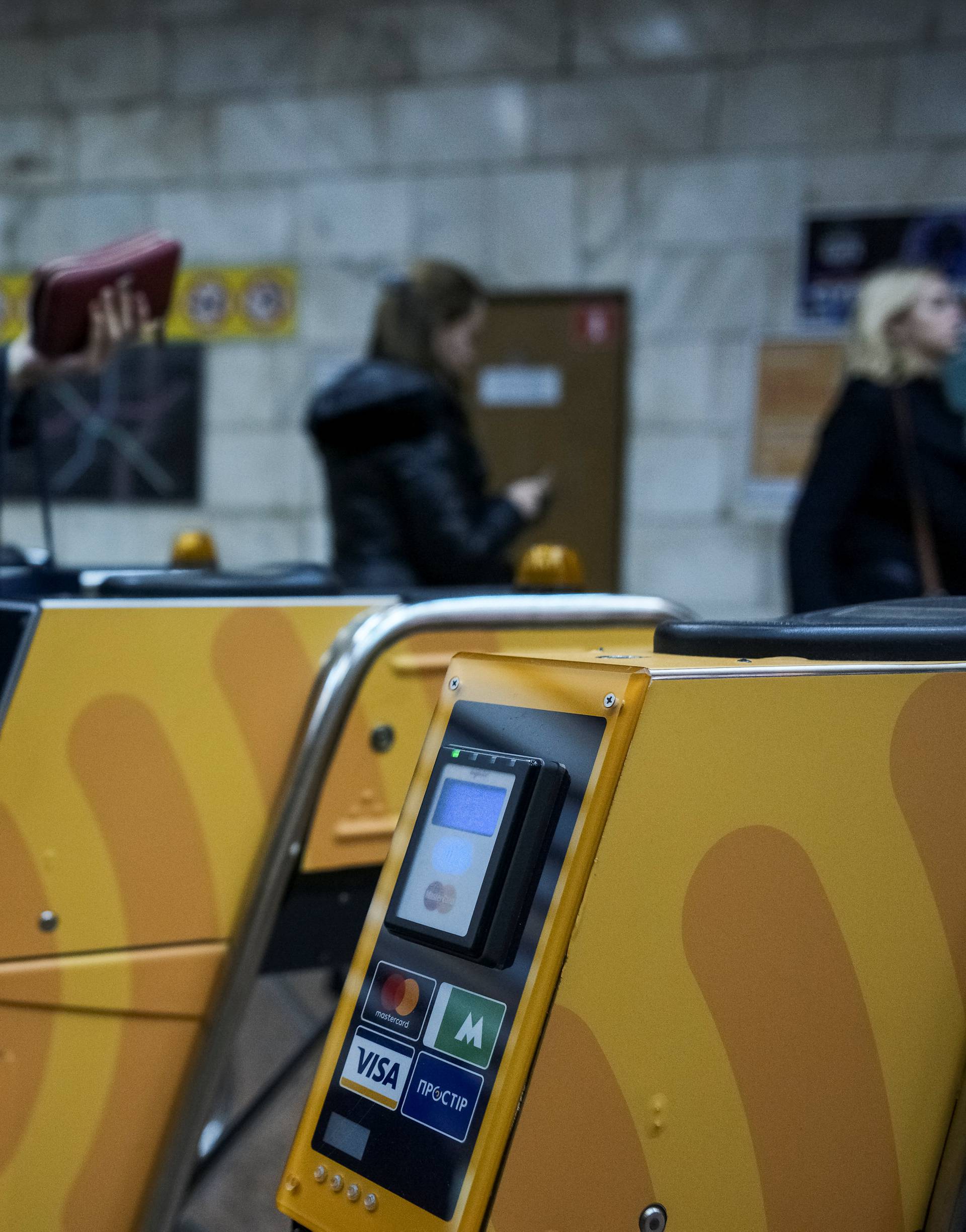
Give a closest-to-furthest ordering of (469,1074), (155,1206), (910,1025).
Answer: (469,1074), (910,1025), (155,1206)

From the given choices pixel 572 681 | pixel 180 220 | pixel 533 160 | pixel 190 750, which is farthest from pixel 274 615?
pixel 180 220

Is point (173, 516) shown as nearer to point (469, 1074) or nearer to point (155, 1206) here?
point (155, 1206)

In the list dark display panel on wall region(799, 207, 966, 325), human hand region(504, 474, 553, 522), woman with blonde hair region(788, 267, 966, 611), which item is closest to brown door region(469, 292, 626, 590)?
dark display panel on wall region(799, 207, 966, 325)

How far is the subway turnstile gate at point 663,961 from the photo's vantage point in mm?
819

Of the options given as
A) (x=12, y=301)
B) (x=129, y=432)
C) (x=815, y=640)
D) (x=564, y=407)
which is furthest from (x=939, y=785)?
(x=12, y=301)

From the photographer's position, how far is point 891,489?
8.80 ft

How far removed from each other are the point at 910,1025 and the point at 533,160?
520 cm

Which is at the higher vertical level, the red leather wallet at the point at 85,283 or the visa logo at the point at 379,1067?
the red leather wallet at the point at 85,283

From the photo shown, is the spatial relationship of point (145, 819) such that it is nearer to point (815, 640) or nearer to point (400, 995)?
point (400, 995)

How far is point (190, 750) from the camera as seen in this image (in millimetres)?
1717

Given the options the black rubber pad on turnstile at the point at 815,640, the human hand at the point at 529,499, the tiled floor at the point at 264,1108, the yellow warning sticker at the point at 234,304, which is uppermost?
the yellow warning sticker at the point at 234,304

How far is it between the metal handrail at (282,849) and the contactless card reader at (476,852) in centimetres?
81

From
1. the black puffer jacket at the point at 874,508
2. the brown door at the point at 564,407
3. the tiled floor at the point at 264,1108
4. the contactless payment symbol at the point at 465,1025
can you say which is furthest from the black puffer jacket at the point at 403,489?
the brown door at the point at 564,407

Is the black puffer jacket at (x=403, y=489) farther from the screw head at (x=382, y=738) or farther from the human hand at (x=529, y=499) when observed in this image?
the screw head at (x=382, y=738)
